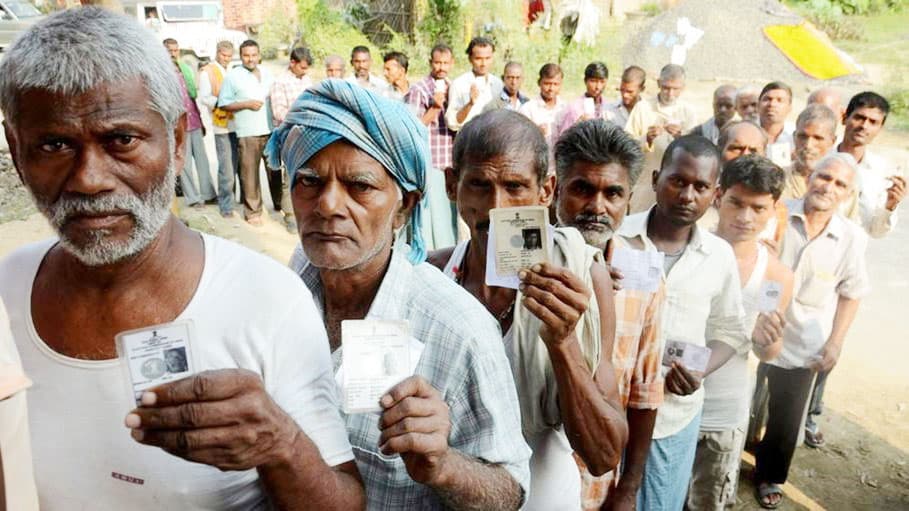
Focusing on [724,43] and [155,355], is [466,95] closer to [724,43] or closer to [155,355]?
[155,355]

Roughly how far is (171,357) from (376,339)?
1.23ft

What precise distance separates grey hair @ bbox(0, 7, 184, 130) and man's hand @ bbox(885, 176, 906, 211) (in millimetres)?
4825

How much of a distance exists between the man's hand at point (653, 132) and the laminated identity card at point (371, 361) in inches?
221

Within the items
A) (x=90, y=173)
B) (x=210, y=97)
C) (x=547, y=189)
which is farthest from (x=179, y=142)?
(x=210, y=97)

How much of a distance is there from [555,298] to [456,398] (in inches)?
16.3

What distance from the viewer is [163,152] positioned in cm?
144

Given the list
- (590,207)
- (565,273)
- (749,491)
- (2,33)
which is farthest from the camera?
(2,33)

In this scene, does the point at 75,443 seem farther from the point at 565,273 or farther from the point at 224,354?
the point at 565,273

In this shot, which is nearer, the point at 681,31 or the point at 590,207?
the point at 590,207

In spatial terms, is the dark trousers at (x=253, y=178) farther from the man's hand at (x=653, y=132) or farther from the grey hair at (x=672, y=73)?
the grey hair at (x=672, y=73)

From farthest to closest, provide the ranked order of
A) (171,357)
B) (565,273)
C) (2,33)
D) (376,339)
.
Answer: (2,33)
(565,273)
(376,339)
(171,357)

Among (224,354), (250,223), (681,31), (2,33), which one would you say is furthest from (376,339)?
(681,31)

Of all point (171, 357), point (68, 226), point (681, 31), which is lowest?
point (171, 357)

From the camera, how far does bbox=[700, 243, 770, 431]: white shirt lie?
3.13 metres
